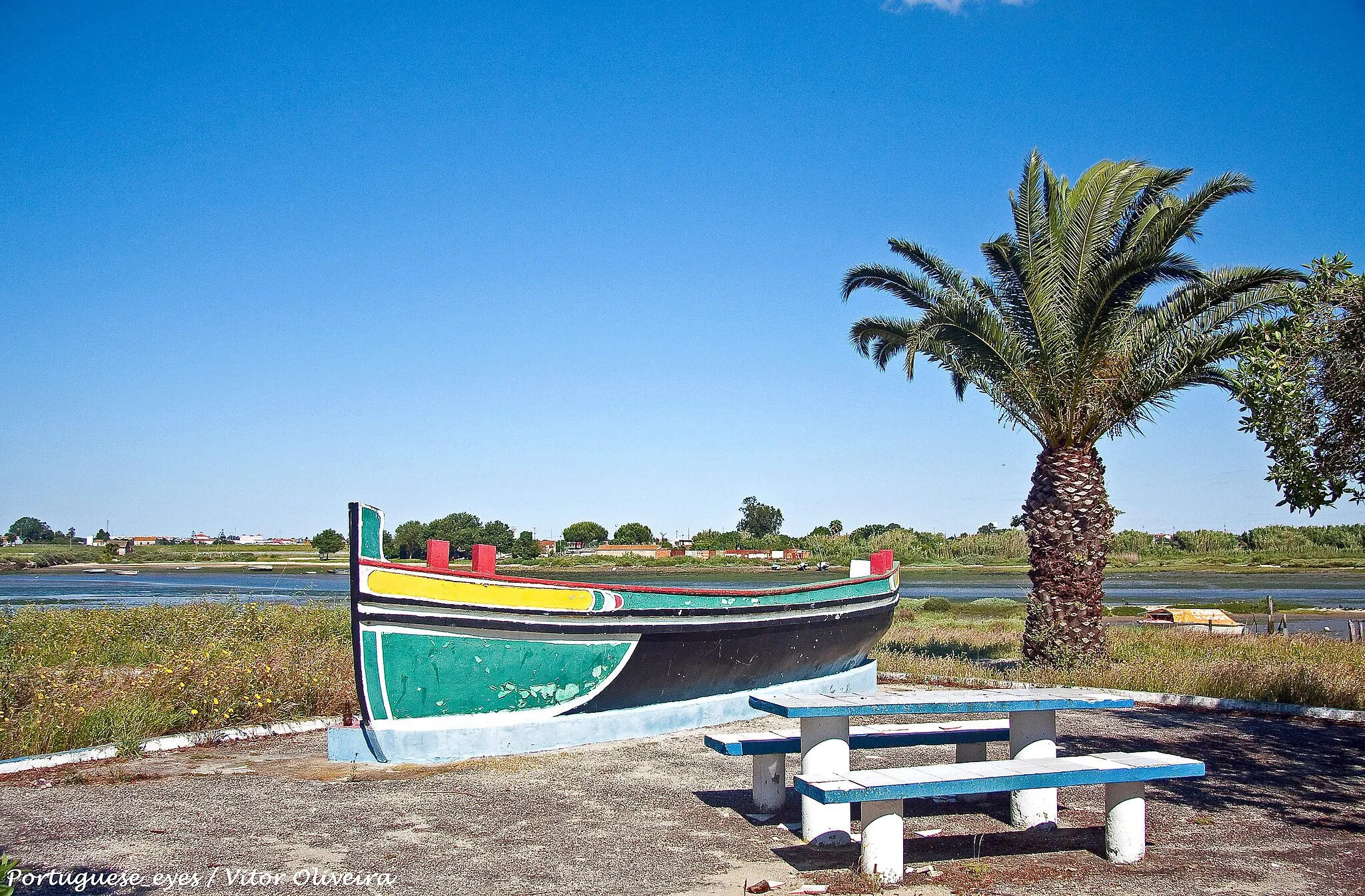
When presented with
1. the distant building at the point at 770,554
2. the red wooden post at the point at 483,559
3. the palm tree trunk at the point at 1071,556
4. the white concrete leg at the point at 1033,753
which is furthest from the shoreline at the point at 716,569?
the white concrete leg at the point at 1033,753

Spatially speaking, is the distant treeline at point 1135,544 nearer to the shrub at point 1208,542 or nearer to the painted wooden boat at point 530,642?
the shrub at point 1208,542

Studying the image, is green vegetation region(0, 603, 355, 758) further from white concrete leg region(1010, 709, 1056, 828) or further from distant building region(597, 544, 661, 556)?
distant building region(597, 544, 661, 556)

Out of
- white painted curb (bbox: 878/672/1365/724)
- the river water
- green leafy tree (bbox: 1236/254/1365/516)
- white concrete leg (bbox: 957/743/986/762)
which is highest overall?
green leafy tree (bbox: 1236/254/1365/516)

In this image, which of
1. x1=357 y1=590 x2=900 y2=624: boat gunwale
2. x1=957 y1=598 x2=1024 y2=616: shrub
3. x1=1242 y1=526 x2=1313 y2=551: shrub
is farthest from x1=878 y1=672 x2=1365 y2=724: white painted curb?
x1=1242 y1=526 x2=1313 y2=551: shrub

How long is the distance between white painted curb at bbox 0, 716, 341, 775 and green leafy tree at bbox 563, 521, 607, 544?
10926 centimetres

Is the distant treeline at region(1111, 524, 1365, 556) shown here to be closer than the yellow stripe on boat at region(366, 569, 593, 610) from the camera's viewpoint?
No

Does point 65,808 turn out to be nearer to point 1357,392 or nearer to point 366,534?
point 366,534

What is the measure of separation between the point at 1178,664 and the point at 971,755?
24.5ft

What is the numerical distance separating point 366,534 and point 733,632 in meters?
3.80

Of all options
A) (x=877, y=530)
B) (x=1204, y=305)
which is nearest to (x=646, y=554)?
(x=877, y=530)

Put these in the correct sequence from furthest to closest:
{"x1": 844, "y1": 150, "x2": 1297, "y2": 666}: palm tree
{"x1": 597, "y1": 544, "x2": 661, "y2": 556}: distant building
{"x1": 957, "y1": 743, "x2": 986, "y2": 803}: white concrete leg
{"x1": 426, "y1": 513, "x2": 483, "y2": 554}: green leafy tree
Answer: {"x1": 597, "y1": 544, "x2": 661, "y2": 556}: distant building → {"x1": 426, "y1": 513, "x2": 483, "y2": 554}: green leafy tree → {"x1": 844, "y1": 150, "x2": 1297, "y2": 666}: palm tree → {"x1": 957, "y1": 743, "x2": 986, "y2": 803}: white concrete leg

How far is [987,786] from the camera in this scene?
5.03 m

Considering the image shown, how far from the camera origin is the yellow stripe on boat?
7676 millimetres

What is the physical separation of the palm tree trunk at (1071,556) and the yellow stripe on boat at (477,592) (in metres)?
8.01
